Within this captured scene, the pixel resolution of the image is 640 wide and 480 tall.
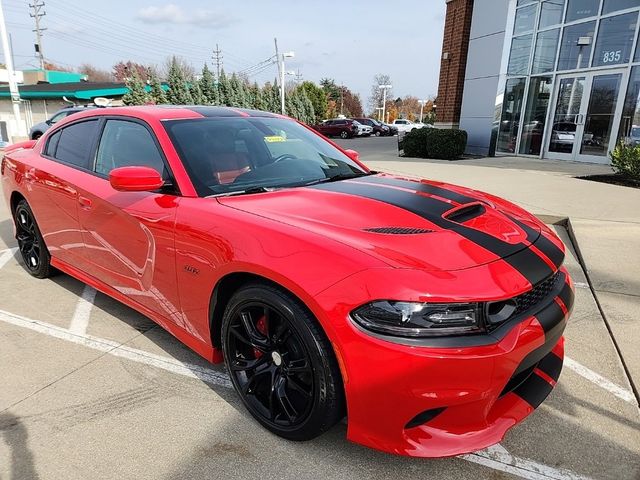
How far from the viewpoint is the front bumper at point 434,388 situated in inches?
69.1

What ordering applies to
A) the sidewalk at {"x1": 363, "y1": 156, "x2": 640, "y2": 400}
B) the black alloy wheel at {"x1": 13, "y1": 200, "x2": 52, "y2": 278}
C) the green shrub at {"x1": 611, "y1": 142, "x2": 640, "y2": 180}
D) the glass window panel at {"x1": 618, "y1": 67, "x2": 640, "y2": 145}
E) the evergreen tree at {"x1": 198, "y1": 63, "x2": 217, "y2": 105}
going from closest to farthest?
1. the sidewalk at {"x1": 363, "y1": 156, "x2": 640, "y2": 400}
2. the black alloy wheel at {"x1": 13, "y1": 200, "x2": 52, "y2": 278}
3. the green shrub at {"x1": 611, "y1": 142, "x2": 640, "y2": 180}
4. the glass window panel at {"x1": 618, "y1": 67, "x2": 640, "y2": 145}
5. the evergreen tree at {"x1": 198, "y1": 63, "x2": 217, "y2": 105}

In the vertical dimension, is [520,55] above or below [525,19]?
below

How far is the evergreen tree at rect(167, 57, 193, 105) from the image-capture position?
31844 millimetres

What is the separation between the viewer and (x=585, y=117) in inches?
487

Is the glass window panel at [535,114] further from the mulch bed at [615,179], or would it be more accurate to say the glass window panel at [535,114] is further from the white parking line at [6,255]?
the white parking line at [6,255]

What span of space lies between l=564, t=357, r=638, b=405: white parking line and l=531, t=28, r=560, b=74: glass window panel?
1290 cm

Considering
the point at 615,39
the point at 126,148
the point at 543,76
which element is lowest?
the point at 126,148

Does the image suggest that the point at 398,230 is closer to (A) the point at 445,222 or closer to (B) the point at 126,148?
(A) the point at 445,222

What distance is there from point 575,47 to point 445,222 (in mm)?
13345

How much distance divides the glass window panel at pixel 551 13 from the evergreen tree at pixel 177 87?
80.2 feet

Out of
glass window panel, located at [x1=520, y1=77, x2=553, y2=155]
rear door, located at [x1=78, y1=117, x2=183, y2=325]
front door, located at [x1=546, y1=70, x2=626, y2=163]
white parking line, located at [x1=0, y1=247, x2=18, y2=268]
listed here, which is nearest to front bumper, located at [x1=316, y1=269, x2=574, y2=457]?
rear door, located at [x1=78, y1=117, x2=183, y2=325]

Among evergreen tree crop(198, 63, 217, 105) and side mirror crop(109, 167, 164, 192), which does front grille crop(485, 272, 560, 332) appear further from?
evergreen tree crop(198, 63, 217, 105)

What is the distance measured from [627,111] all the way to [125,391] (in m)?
12.9

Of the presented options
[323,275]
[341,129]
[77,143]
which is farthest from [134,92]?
[323,275]
